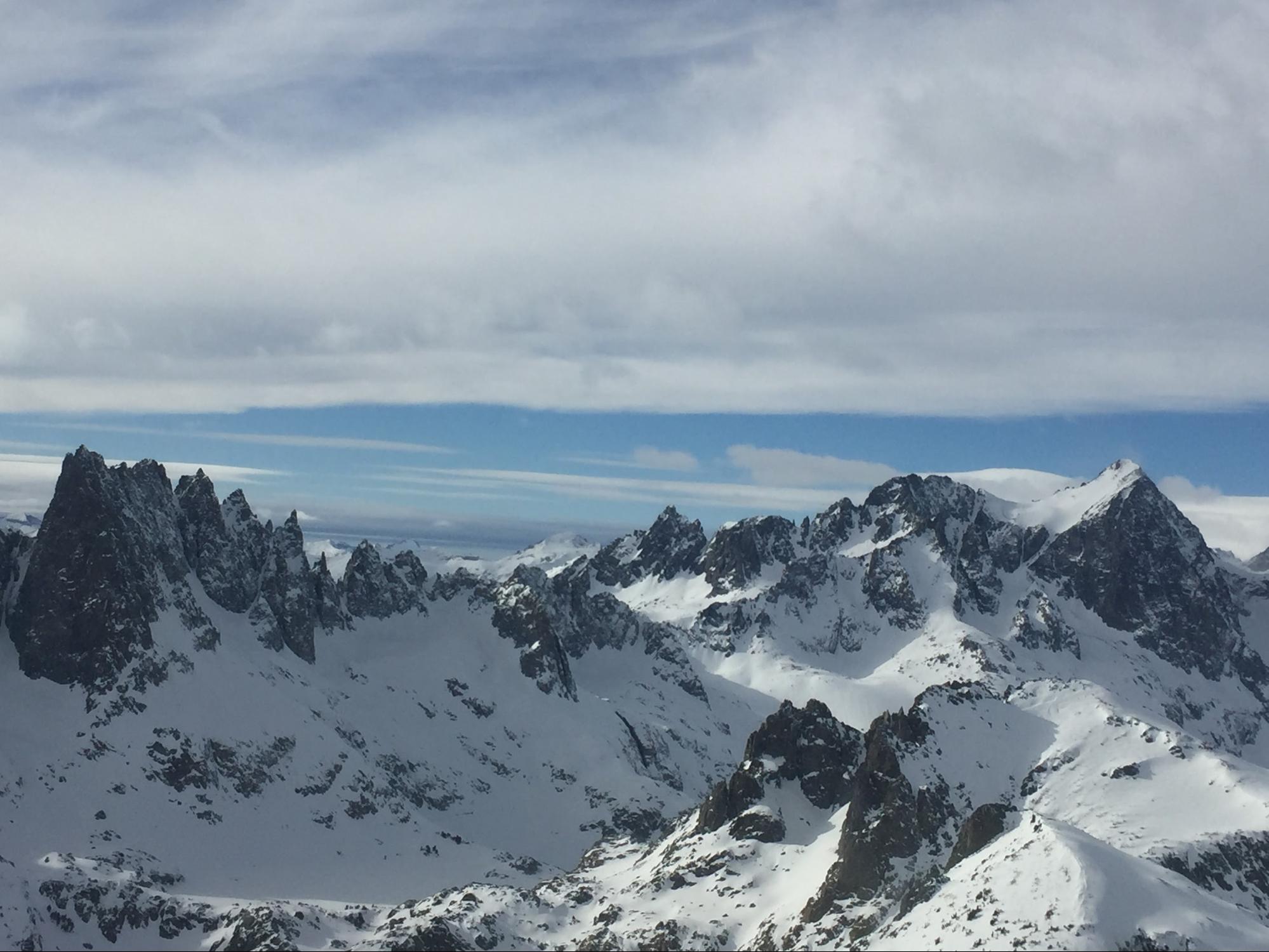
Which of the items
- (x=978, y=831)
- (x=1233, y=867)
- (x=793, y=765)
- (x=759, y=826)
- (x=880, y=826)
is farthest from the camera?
(x=793, y=765)

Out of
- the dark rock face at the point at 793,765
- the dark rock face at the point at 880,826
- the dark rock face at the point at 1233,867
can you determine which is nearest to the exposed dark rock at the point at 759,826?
the dark rock face at the point at 793,765

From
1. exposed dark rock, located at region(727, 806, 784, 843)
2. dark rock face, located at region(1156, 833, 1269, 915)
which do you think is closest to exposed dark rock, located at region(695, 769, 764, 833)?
exposed dark rock, located at region(727, 806, 784, 843)

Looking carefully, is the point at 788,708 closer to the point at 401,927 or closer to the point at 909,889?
the point at 909,889

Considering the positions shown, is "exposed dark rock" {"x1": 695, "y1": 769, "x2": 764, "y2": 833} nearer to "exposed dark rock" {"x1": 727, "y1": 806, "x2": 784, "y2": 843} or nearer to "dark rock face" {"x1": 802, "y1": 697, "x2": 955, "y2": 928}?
"exposed dark rock" {"x1": 727, "y1": 806, "x2": 784, "y2": 843}

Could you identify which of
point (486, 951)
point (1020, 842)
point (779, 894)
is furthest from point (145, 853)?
point (1020, 842)

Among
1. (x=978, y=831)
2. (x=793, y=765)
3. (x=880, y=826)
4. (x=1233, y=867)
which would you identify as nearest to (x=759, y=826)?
(x=793, y=765)

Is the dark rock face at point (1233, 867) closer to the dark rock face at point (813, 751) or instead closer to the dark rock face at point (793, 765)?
the dark rock face at point (813, 751)

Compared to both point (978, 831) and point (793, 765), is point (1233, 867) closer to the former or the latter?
point (978, 831)
